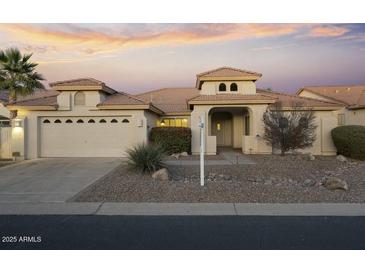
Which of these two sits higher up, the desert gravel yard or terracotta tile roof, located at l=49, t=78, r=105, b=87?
terracotta tile roof, located at l=49, t=78, r=105, b=87

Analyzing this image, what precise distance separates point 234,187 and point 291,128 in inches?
340

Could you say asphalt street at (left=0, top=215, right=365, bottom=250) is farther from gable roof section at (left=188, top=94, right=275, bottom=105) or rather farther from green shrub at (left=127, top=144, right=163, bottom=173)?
gable roof section at (left=188, top=94, right=275, bottom=105)

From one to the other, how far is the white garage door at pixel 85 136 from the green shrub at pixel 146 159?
6.33 metres

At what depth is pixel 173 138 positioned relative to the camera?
58.0 ft

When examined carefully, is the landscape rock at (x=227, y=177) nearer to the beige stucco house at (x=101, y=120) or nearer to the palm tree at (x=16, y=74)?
the beige stucco house at (x=101, y=120)

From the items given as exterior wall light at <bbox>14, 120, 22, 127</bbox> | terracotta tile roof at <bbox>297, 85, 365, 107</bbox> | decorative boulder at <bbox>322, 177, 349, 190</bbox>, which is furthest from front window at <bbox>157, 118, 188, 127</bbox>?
decorative boulder at <bbox>322, 177, 349, 190</bbox>

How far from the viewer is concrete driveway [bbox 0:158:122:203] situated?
8.47 meters

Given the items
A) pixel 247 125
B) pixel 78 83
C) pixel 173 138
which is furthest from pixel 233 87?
pixel 78 83

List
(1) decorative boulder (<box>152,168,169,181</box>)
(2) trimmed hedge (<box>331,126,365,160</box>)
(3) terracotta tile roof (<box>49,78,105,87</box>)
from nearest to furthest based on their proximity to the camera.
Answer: (1) decorative boulder (<box>152,168,169,181</box>)
(2) trimmed hedge (<box>331,126,365,160</box>)
(3) terracotta tile roof (<box>49,78,105,87</box>)

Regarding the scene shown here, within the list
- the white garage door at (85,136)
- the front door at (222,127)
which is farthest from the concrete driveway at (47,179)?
the front door at (222,127)

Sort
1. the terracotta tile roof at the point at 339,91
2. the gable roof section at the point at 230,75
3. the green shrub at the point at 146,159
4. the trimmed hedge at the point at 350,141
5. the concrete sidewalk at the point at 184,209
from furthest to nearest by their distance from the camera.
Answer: the terracotta tile roof at the point at 339,91 < the gable roof section at the point at 230,75 < the trimmed hedge at the point at 350,141 < the green shrub at the point at 146,159 < the concrete sidewalk at the point at 184,209

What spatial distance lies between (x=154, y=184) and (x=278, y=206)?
158 inches

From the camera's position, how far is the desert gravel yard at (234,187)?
7949 mm

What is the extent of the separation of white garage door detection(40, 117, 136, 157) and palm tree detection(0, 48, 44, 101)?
3.38m
